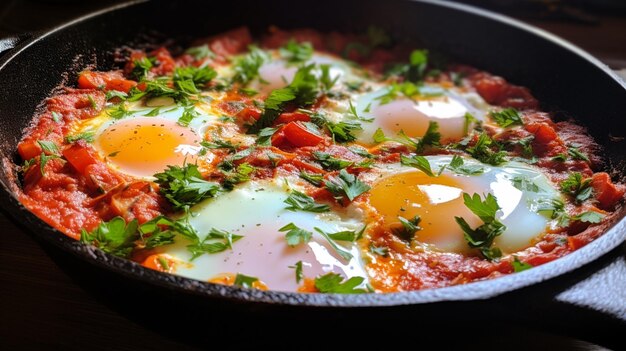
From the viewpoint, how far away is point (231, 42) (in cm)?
408

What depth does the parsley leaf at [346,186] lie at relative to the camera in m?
2.64

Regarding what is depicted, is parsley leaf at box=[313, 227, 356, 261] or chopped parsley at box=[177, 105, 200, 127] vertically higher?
chopped parsley at box=[177, 105, 200, 127]

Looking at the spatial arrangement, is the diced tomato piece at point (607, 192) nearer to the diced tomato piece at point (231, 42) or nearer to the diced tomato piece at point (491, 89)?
the diced tomato piece at point (491, 89)

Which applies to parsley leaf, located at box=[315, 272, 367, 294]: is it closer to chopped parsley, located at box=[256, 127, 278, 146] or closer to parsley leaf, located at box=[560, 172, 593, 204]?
chopped parsley, located at box=[256, 127, 278, 146]

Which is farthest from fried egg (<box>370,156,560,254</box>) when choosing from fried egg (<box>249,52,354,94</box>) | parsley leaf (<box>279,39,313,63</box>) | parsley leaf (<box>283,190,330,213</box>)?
parsley leaf (<box>279,39,313,63</box>)

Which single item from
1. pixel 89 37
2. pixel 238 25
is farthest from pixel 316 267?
pixel 238 25

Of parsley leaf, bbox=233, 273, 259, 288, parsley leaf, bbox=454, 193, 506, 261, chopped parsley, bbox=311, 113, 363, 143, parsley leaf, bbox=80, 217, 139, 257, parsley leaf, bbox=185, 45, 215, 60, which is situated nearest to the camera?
parsley leaf, bbox=233, 273, 259, 288

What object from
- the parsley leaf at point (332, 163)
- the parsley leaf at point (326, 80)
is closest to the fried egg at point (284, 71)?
the parsley leaf at point (326, 80)

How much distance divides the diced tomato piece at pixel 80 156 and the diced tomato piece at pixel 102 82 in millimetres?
631

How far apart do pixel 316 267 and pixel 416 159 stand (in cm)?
86

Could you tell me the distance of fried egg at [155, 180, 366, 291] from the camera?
228 centimetres

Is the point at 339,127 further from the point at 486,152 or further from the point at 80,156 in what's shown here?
the point at 80,156

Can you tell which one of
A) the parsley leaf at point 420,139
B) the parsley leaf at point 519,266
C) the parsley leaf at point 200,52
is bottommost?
the parsley leaf at point 519,266

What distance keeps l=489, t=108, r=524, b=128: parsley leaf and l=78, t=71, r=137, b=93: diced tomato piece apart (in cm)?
201
